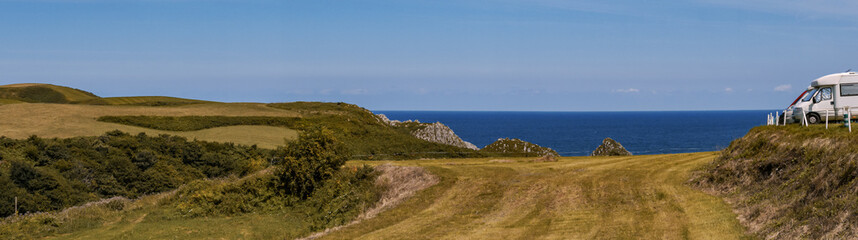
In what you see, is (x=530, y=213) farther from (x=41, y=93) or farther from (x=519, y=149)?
(x=41, y=93)

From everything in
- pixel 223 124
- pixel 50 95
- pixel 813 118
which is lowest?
pixel 223 124

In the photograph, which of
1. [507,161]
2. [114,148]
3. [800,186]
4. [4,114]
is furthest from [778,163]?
[4,114]

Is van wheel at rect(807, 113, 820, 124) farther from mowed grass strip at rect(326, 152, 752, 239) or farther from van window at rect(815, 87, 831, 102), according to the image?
mowed grass strip at rect(326, 152, 752, 239)

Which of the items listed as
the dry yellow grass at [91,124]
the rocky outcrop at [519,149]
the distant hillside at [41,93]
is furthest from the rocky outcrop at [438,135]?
the distant hillside at [41,93]

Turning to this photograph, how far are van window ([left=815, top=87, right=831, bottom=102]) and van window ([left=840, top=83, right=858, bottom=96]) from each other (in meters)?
0.59

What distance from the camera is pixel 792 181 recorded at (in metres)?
23.9

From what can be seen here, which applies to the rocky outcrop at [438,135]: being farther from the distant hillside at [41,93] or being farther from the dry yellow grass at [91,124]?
the distant hillside at [41,93]

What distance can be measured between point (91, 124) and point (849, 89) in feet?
250

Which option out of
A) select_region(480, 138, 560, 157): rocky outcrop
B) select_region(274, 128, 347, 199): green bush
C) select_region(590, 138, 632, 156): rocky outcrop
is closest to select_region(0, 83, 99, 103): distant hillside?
select_region(480, 138, 560, 157): rocky outcrop

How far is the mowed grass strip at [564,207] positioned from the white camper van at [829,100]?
564 cm

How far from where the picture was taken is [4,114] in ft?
258

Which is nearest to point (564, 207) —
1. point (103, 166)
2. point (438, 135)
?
point (103, 166)

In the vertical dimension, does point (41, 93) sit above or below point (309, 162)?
above

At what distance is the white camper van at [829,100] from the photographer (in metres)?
32.4
